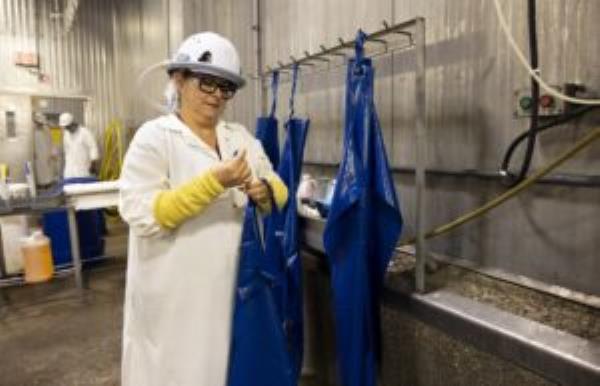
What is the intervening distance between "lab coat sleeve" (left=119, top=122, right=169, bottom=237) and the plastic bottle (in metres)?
2.87

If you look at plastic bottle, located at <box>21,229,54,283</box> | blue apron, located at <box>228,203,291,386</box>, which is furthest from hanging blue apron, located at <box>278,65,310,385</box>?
plastic bottle, located at <box>21,229,54,283</box>

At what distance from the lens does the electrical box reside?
135 cm

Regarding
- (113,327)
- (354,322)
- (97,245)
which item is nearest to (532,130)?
(354,322)

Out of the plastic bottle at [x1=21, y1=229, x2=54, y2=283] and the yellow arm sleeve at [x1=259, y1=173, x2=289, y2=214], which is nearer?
the yellow arm sleeve at [x1=259, y1=173, x2=289, y2=214]

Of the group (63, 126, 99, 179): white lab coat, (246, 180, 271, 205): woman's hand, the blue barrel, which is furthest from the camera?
(63, 126, 99, 179): white lab coat

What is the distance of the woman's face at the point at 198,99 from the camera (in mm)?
1189

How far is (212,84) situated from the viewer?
119 centimetres

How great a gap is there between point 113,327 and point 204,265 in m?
2.04

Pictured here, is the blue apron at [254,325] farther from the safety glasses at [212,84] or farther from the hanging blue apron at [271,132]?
the hanging blue apron at [271,132]

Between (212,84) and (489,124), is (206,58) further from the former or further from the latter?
(489,124)

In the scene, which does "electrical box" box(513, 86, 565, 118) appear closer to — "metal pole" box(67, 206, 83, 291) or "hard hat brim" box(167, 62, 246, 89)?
"hard hat brim" box(167, 62, 246, 89)

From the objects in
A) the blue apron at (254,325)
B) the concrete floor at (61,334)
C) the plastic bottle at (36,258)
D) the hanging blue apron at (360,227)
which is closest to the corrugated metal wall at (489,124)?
the hanging blue apron at (360,227)

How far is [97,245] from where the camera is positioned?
432 centimetres

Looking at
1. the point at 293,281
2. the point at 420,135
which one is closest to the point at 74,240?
the point at 293,281
